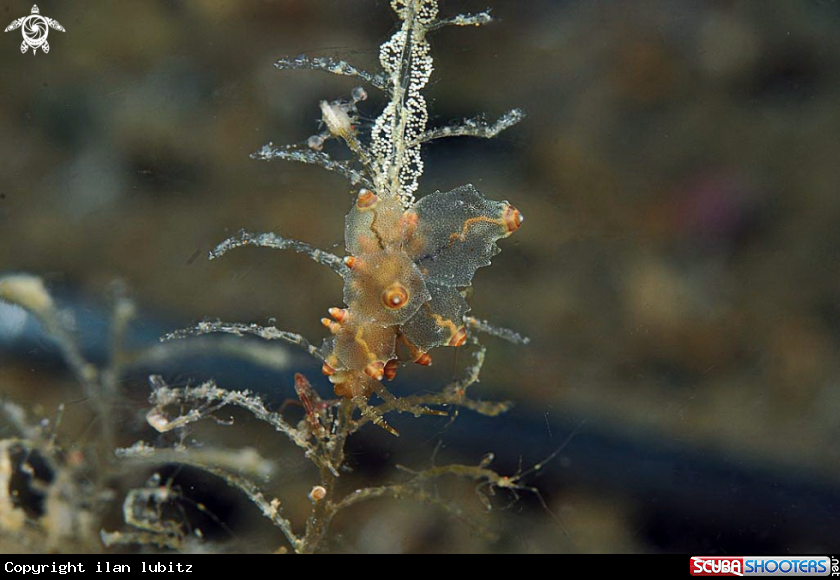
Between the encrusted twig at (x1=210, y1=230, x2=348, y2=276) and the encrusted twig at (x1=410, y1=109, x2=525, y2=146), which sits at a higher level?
the encrusted twig at (x1=410, y1=109, x2=525, y2=146)

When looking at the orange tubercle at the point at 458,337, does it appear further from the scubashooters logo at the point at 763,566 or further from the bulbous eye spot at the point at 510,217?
the scubashooters logo at the point at 763,566

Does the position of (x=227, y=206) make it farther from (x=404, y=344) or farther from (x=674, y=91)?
(x=674, y=91)

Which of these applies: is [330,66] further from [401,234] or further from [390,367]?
[390,367]

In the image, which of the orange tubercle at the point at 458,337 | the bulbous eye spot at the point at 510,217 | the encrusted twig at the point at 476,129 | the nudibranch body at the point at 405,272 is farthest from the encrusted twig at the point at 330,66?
the orange tubercle at the point at 458,337

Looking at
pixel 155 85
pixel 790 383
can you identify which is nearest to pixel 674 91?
pixel 790 383
